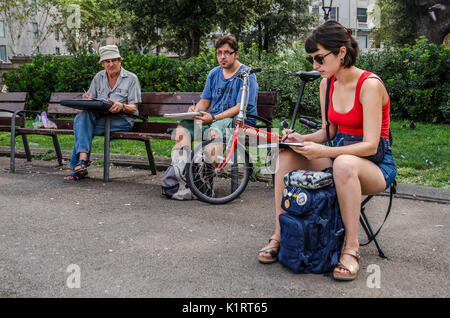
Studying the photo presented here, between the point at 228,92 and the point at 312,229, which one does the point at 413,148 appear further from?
the point at 312,229

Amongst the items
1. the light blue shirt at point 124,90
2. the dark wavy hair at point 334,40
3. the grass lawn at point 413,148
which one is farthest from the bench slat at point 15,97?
the dark wavy hair at point 334,40

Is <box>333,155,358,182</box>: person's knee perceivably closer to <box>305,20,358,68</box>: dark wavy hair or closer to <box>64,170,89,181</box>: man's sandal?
<box>305,20,358,68</box>: dark wavy hair

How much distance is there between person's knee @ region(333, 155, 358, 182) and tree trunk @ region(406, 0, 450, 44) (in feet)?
63.4

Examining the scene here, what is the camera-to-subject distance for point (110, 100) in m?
6.24

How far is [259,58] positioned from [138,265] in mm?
10237

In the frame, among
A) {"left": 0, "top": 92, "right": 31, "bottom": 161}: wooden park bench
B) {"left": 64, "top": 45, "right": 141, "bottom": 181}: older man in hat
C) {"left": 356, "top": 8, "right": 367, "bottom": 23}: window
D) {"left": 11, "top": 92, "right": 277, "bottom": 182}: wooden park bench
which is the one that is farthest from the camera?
{"left": 356, "top": 8, "right": 367, "bottom": 23}: window

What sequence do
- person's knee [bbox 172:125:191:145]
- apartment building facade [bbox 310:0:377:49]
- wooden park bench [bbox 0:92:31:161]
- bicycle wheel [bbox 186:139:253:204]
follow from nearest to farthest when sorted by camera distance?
bicycle wheel [bbox 186:139:253:204], person's knee [bbox 172:125:191:145], wooden park bench [bbox 0:92:31:161], apartment building facade [bbox 310:0:377:49]

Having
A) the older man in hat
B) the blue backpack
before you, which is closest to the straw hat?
the older man in hat

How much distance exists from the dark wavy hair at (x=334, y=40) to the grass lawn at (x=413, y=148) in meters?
2.86

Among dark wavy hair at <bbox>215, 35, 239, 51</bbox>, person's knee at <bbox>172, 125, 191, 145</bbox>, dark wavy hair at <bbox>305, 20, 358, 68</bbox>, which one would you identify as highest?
dark wavy hair at <bbox>215, 35, 239, 51</bbox>

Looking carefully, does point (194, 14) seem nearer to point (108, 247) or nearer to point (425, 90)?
point (425, 90)

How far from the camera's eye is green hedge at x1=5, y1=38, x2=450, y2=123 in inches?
435

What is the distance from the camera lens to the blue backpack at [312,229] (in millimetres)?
3082
